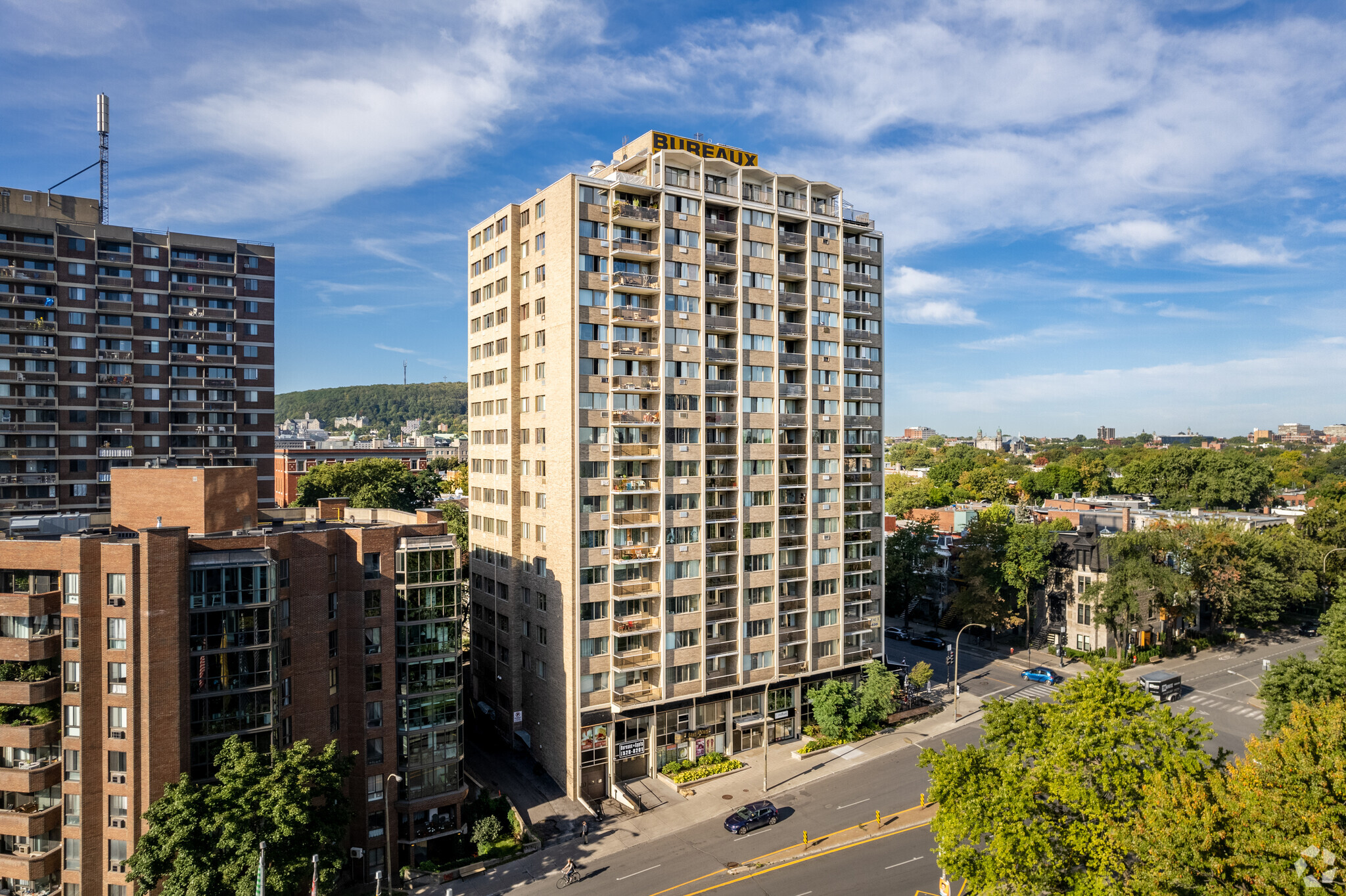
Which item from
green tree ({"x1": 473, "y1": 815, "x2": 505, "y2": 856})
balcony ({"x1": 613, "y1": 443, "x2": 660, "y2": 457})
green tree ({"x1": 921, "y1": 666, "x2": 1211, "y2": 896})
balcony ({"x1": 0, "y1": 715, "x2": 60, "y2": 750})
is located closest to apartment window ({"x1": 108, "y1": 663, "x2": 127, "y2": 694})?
balcony ({"x1": 0, "y1": 715, "x2": 60, "y2": 750})

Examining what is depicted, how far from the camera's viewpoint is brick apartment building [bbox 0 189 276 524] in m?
85.8

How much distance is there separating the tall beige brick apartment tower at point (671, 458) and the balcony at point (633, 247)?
0.65ft

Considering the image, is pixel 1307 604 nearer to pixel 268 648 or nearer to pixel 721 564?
pixel 721 564

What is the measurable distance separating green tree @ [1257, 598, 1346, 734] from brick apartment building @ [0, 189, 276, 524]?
361 feet

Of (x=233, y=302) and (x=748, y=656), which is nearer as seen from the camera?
(x=748, y=656)

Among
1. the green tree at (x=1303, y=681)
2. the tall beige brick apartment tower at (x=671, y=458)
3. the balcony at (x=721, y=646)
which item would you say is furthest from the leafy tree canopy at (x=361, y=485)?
the green tree at (x=1303, y=681)

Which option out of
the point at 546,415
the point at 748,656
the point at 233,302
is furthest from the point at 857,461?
the point at 233,302

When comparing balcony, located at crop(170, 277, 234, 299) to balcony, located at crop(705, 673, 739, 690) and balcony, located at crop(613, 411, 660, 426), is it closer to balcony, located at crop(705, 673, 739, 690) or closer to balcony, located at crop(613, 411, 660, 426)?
balcony, located at crop(613, 411, 660, 426)

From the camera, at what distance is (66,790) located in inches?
1759

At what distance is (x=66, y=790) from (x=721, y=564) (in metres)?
48.4

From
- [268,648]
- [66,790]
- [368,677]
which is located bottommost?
[66,790]

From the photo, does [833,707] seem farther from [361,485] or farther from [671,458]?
[361,485]

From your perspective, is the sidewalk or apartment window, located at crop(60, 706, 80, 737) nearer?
apartment window, located at crop(60, 706, 80, 737)

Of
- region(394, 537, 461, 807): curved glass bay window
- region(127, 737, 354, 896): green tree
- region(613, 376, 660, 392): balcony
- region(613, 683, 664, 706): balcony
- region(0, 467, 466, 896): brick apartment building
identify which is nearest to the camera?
region(127, 737, 354, 896): green tree
